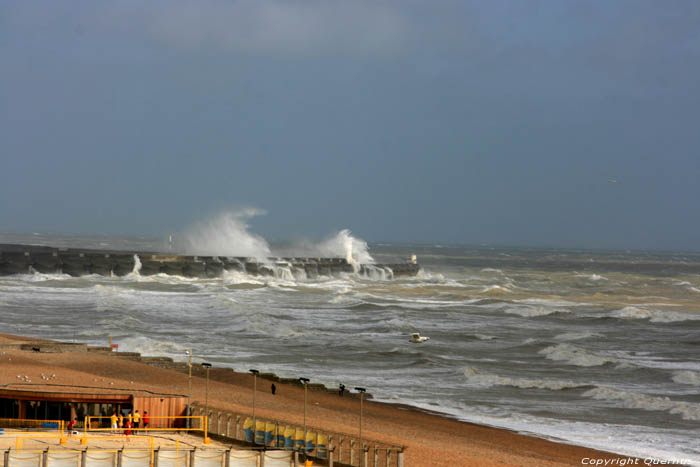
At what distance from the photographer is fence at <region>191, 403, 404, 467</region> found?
1845cm

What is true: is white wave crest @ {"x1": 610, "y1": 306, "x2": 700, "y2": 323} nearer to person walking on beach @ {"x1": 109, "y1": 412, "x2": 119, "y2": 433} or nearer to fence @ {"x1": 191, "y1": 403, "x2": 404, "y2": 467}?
fence @ {"x1": 191, "y1": 403, "x2": 404, "y2": 467}

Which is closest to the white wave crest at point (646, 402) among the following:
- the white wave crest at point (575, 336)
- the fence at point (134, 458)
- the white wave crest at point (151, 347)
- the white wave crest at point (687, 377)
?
the white wave crest at point (687, 377)

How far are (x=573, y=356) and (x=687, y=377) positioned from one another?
5357 millimetres

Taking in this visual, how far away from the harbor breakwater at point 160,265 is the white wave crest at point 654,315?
43.0 meters

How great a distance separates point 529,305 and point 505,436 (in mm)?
42318

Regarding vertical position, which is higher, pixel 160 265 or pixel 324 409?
pixel 160 265

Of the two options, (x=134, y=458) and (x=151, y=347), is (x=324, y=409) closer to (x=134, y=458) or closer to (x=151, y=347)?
(x=134, y=458)

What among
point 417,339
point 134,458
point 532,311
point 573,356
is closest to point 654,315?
point 532,311

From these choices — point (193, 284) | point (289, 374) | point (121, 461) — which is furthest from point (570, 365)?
point (193, 284)

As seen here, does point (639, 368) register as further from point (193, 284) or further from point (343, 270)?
point (343, 270)

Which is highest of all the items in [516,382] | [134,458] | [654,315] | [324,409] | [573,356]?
[134,458]

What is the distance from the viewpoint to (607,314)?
60844mm

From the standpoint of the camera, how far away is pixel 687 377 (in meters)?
34.9

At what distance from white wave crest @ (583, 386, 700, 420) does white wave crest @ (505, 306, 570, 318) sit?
26.8 m
